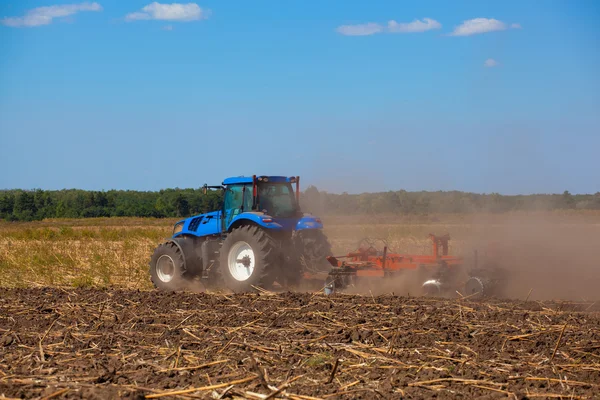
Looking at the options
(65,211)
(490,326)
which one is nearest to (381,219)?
(65,211)

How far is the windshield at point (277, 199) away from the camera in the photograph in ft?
40.5

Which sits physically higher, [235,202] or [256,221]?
[235,202]

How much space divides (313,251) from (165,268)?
331 cm

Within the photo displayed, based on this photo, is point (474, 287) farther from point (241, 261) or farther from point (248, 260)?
point (241, 261)

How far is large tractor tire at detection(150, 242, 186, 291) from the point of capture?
42.9 feet

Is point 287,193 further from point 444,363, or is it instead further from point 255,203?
point 444,363

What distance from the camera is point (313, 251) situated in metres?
12.1

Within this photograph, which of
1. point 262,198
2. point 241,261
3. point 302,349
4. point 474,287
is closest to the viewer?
point 302,349

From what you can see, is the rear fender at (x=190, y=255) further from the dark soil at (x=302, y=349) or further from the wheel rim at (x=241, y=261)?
the dark soil at (x=302, y=349)

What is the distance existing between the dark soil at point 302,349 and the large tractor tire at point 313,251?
2040 mm

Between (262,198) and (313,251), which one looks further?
(262,198)

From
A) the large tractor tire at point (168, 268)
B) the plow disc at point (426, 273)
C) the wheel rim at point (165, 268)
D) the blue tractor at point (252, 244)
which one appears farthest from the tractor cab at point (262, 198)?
the wheel rim at point (165, 268)

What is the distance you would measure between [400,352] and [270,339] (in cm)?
147

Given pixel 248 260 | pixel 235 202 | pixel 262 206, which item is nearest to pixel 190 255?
pixel 235 202
